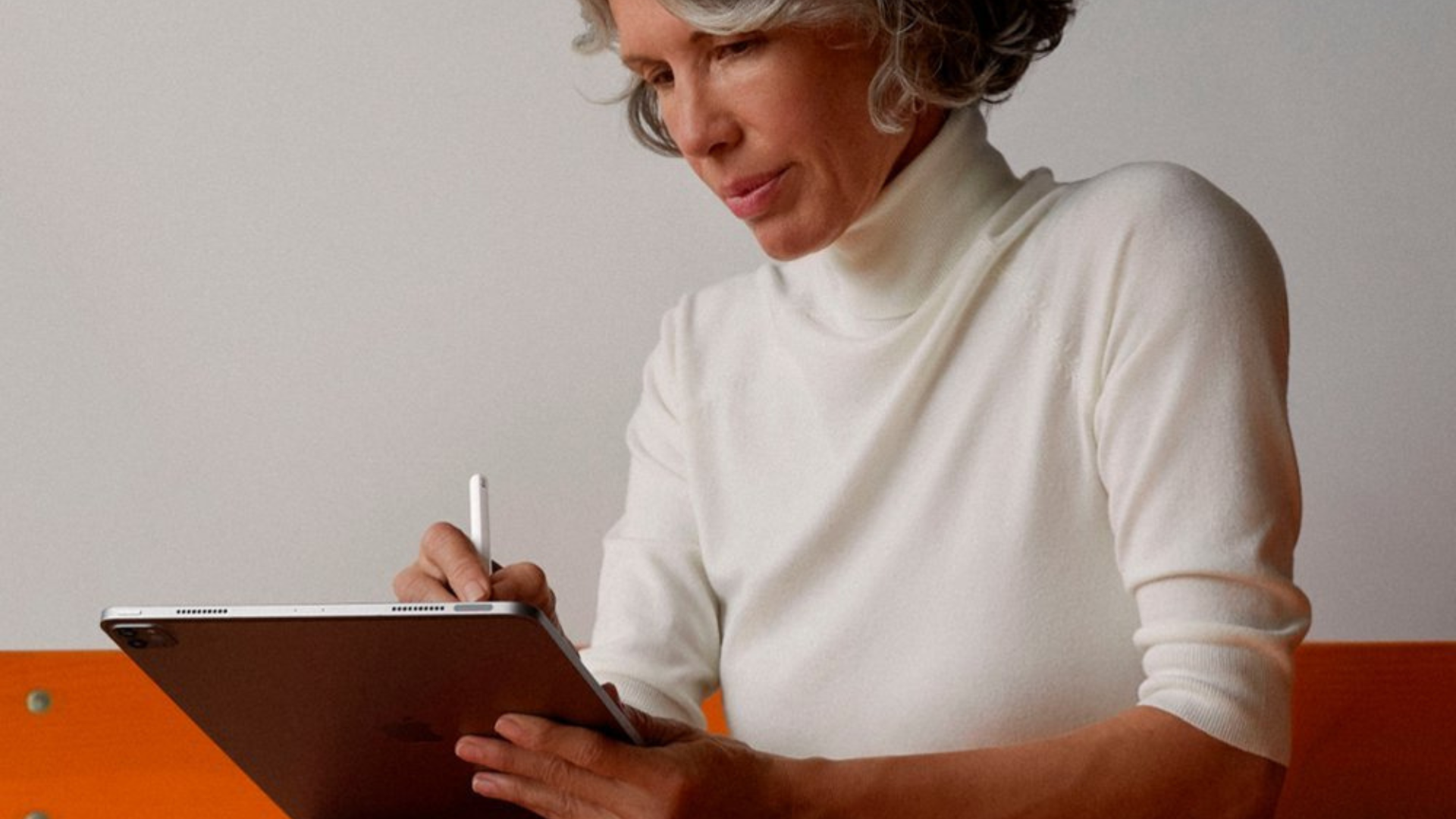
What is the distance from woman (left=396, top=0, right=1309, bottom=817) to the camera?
1.13 meters

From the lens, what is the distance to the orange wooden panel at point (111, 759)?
174cm

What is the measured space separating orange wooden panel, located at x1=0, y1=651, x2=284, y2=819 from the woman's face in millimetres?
788

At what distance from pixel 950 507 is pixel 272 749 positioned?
1.55 ft

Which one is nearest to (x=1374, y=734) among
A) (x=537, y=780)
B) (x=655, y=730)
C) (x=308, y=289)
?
(x=655, y=730)

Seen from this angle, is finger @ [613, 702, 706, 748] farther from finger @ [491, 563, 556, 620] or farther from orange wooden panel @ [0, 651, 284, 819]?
orange wooden panel @ [0, 651, 284, 819]

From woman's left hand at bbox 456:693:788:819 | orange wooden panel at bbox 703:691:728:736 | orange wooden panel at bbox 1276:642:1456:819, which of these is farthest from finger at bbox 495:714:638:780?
orange wooden panel at bbox 1276:642:1456:819

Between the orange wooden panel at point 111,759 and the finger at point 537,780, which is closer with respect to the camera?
the finger at point 537,780

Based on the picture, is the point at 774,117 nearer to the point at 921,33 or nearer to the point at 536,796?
the point at 921,33

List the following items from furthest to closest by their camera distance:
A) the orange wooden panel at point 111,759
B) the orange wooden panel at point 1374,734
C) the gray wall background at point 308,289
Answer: the gray wall background at point 308,289 < the orange wooden panel at point 111,759 < the orange wooden panel at point 1374,734

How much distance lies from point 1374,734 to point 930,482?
21.4 inches

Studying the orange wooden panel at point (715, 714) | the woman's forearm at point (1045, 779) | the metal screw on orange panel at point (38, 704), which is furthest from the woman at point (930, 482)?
the metal screw on orange panel at point (38, 704)

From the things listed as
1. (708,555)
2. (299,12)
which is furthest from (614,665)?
(299,12)

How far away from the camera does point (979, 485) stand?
1291 mm

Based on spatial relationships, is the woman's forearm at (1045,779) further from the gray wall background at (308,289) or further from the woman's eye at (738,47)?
the gray wall background at (308,289)
